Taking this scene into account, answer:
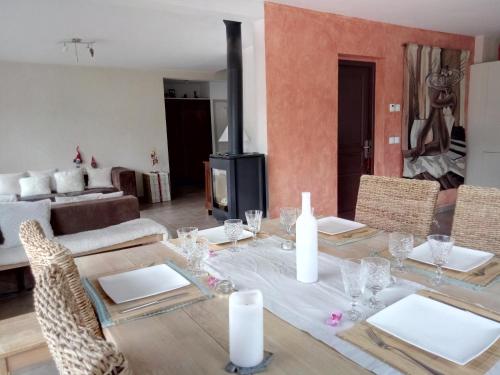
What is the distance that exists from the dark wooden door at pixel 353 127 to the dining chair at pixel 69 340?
3.97m

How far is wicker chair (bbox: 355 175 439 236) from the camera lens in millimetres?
1818

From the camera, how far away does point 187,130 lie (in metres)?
7.91

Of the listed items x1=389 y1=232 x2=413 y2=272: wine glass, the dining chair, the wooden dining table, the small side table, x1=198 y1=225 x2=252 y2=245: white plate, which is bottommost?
the small side table

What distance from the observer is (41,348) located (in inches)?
56.1

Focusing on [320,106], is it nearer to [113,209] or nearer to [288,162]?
[288,162]

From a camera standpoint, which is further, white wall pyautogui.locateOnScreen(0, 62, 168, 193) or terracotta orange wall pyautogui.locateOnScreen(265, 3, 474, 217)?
white wall pyautogui.locateOnScreen(0, 62, 168, 193)

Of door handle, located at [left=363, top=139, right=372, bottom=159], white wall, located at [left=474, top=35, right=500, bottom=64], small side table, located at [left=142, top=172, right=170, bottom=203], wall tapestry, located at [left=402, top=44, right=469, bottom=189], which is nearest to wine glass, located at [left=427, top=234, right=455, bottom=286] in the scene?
door handle, located at [left=363, top=139, right=372, bottom=159]

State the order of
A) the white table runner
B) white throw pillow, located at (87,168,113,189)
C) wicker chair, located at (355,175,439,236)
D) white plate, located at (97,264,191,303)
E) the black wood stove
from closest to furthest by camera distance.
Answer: the white table runner → white plate, located at (97,264,191,303) → wicker chair, located at (355,175,439,236) → the black wood stove → white throw pillow, located at (87,168,113,189)

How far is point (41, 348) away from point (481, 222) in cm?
188

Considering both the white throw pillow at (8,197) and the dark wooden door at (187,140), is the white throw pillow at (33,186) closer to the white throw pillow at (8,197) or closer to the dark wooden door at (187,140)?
the white throw pillow at (8,197)

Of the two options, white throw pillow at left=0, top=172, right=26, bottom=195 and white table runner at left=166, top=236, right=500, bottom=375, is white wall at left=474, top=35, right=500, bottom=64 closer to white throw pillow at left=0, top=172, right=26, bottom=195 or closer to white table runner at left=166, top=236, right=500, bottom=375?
white table runner at left=166, top=236, right=500, bottom=375

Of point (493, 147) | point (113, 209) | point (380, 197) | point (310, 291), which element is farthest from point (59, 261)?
point (493, 147)

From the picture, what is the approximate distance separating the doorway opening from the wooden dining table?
670cm

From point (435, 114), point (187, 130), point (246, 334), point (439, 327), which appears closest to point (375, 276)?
point (439, 327)
